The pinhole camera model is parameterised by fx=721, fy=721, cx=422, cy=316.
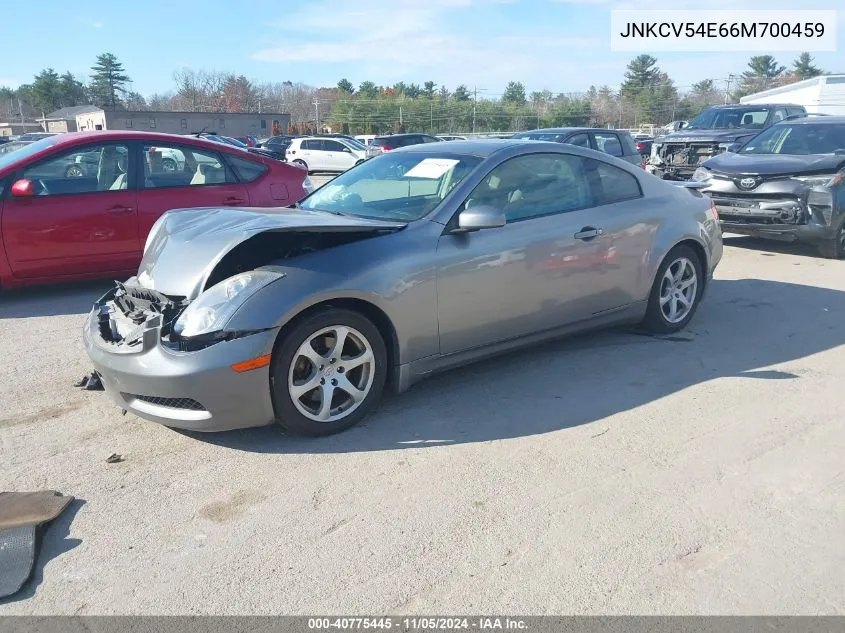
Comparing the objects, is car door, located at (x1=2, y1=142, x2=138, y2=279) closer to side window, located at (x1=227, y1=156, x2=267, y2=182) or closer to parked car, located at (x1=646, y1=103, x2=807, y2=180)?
side window, located at (x1=227, y1=156, x2=267, y2=182)

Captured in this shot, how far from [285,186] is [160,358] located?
4573 millimetres

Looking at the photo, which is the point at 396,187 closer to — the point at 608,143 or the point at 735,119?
the point at 608,143

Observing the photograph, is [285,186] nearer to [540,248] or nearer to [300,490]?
[540,248]

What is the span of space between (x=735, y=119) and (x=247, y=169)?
495 inches

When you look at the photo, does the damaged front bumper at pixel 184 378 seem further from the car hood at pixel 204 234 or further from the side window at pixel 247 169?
the side window at pixel 247 169

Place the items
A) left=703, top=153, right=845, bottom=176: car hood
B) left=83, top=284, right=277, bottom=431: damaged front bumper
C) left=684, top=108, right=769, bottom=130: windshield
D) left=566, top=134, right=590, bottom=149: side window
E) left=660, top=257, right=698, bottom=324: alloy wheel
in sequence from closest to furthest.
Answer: left=83, top=284, right=277, bottom=431: damaged front bumper → left=660, top=257, right=698, bottom=324: alloy wheel → left=703, top=153, right=845, bottom=176: car hood → left=566, top=134, right=590, bottom=149: side window → left=684, top=108, right=769, bottom=130: windshield

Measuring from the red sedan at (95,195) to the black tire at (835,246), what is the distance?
6.73 metres

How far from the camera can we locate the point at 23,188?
638cm

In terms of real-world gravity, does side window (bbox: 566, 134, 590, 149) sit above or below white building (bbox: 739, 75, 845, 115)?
below

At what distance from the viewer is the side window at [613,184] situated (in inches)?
204

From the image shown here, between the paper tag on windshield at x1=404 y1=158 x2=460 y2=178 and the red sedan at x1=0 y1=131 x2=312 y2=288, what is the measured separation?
10.4 feet

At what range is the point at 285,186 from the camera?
25.7 feet

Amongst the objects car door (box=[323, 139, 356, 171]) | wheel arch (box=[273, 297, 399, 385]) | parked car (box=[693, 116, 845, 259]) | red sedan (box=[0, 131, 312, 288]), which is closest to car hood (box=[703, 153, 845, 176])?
parked car (box=[693, 116, 845, 259])

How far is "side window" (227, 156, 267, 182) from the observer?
7566 mm
